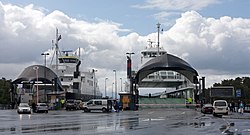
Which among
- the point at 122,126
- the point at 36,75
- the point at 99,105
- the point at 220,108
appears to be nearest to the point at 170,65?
the point at 99,105

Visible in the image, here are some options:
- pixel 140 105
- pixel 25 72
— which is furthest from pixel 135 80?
pixel 25 72

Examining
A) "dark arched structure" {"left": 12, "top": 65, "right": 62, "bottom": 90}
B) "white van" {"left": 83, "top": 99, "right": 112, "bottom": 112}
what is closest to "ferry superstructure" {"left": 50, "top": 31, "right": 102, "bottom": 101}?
"dark arched structure" {"left": 12, "top": 65, "right": 62, "bottom": 90}

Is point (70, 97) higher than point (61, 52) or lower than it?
lower

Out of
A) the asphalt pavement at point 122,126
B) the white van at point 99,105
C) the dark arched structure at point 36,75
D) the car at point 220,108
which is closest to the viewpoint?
the asphalt pavement at point 122,126

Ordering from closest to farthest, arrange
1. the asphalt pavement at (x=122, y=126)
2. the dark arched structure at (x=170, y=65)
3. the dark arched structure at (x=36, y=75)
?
the asphalt pavement at (x=122, y=126)
the dark arched structure at (x=170, y=65)
the dark arched structure at (x=36, y=75)

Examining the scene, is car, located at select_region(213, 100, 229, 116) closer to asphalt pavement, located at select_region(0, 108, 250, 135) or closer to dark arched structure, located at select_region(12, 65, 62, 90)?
asphalt pavement, located at select_region(0, 108, 250, 135)

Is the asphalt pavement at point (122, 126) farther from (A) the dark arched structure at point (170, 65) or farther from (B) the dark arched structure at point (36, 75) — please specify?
(B) the dark arched structure at point (36, 75)

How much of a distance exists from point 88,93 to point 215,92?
55.6 m

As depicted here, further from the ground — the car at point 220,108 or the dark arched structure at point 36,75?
the dark arched structure at point 36,75

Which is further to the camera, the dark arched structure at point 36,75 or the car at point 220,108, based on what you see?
the dark arched structure at point 36,75

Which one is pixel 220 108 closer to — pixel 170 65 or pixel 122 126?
pixel 122 126

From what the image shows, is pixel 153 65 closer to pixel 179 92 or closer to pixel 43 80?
pixel 179 92

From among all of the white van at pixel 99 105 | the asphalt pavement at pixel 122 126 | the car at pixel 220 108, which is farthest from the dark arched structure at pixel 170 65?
the asphalt pavement at pixel 122 126

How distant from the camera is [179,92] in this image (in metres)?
103
